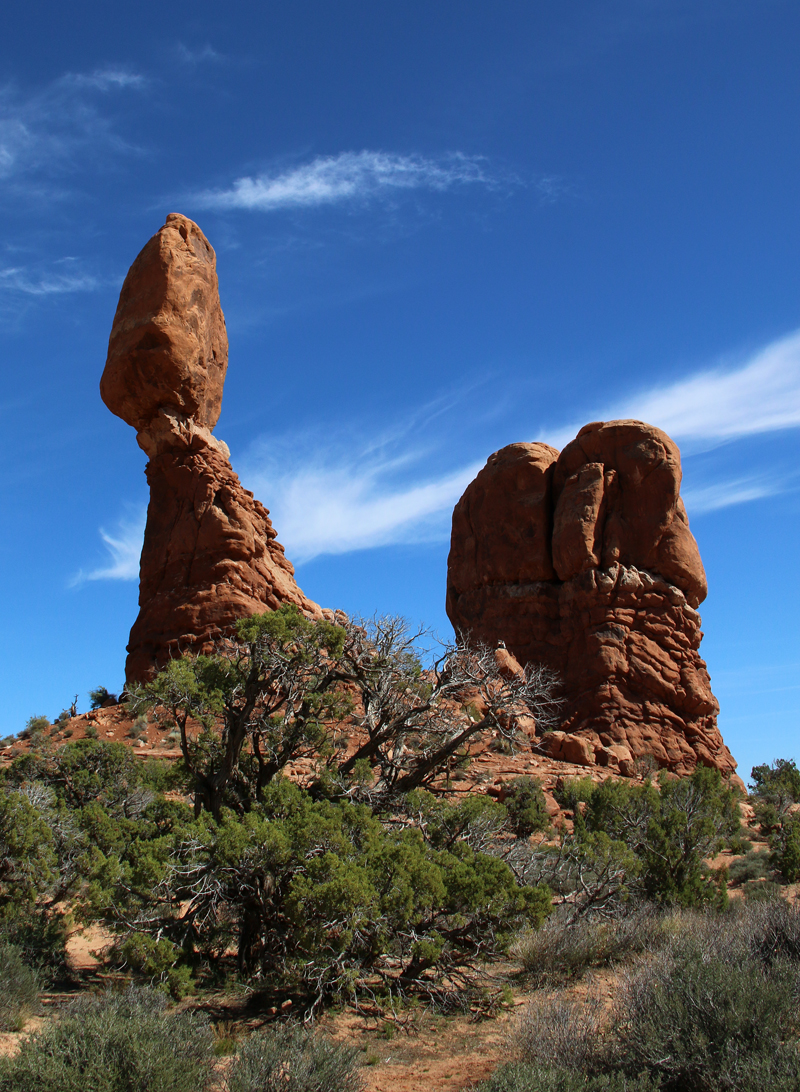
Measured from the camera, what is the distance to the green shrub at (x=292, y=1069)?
5535 mm

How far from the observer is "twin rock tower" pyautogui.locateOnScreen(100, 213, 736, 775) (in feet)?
76.4

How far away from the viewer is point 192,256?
2575cm

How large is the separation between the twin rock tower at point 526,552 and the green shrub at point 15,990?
1327 centimetres

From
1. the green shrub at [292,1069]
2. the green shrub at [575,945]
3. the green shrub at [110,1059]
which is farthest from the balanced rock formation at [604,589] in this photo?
the green shrub at [110,1059]

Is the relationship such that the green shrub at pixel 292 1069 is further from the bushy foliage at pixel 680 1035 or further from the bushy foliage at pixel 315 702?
the bushy foliage at pixel 315 702

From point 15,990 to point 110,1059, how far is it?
9.64 feet

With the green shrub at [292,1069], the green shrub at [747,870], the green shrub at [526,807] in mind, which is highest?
the green shrub at [526,807]

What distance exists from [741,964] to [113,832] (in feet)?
23.4

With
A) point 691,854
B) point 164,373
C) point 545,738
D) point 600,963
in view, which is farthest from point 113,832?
point 164,373

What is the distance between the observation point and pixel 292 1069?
18.6 feet

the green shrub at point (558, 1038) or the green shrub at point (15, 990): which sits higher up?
the green shrub at point (15, 990)

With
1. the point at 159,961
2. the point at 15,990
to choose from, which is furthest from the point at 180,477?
the point at 159,961

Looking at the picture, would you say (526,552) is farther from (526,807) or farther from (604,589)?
(526,807)

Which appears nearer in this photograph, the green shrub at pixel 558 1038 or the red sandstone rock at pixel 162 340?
the green shrub at pixel 558 1038
